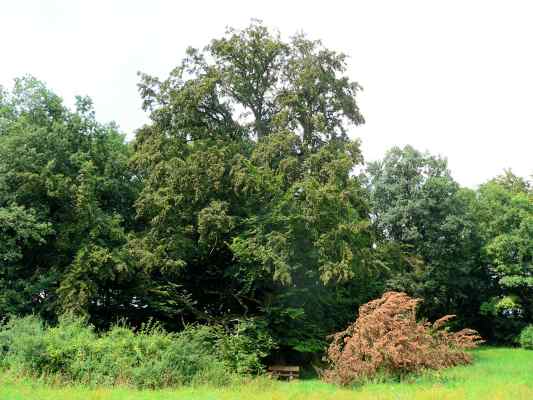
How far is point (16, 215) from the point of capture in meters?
21.8

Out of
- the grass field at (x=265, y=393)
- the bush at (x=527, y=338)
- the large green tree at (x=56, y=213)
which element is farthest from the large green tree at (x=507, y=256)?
the large green tree at (x=56, y=213)

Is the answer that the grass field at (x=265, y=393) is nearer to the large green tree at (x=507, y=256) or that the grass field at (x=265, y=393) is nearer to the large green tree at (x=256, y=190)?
the large green tree at (x=256, y=190)

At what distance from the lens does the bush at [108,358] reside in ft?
49.9

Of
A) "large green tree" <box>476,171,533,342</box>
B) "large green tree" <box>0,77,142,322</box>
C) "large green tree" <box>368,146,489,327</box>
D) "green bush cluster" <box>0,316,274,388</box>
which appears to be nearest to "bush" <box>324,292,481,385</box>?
"green bush cluster" <box>0,316,274,388</box>

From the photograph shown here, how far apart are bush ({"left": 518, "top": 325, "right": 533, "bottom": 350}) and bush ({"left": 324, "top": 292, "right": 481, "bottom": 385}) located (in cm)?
1714

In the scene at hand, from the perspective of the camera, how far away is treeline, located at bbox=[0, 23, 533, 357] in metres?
22.8

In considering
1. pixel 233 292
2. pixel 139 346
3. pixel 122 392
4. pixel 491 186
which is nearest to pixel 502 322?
pixel 491 186

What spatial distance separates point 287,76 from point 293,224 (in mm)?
8197

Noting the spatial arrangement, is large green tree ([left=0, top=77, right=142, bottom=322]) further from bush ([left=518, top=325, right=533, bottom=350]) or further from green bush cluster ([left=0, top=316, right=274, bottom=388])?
bush ([left=518, top=325, right=533, bottom=350])

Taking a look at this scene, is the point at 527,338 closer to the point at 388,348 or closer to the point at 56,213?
the point at 388,348

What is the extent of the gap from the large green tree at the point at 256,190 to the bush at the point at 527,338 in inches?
583

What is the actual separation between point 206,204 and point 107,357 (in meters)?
10.4

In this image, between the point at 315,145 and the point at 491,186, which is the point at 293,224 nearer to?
the point at 315,145

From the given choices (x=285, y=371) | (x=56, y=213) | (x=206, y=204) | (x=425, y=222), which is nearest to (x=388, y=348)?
(x=285, y=371)
